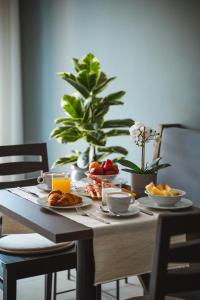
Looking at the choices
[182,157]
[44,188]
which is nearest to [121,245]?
[44,188]

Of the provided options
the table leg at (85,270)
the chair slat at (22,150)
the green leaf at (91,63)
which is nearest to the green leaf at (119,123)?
the green leaf at (91,63)

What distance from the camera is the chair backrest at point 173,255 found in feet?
4.87

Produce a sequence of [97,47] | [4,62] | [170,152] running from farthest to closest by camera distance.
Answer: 1. [4,62]
2. [97,47]
3. [170,152]

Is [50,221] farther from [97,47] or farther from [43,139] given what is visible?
[43,139]

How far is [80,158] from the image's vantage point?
353 centimetres

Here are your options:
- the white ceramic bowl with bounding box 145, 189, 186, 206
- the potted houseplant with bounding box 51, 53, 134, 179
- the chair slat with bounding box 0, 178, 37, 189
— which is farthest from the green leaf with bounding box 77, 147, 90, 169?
the white ceramic bowl with bounding box 145, 189, 186, 206

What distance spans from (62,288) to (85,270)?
53.7 inches

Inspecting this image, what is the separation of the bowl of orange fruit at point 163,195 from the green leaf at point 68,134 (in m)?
1.44

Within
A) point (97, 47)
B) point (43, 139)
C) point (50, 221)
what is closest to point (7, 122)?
point (43, 139)

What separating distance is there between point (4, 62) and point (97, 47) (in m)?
0.99

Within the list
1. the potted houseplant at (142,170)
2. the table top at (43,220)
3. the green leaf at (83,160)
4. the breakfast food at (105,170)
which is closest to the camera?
the table top at (43,220)

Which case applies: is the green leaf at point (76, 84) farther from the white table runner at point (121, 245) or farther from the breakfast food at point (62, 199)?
the white table runner at point (121, 245)

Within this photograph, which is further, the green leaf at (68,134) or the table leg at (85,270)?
the green leaf at (68,134)

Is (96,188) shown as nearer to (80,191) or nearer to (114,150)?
(80,191)
